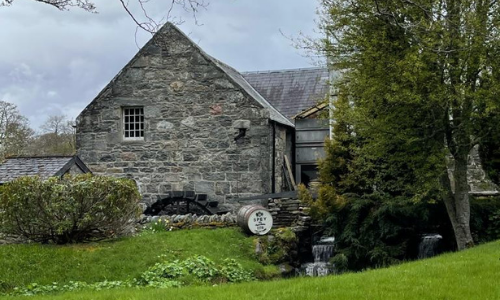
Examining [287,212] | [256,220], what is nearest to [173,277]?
[256,220]

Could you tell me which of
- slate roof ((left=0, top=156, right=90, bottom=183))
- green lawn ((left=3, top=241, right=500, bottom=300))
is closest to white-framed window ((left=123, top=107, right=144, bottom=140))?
slate roof ((left=0, top=156, right=90, bottom=183))

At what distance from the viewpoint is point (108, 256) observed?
11672 millimetres

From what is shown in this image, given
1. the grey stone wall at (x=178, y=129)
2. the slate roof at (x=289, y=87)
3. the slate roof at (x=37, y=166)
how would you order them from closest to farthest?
the slate roof at (x=37, y=166)
the grey stone wall at (x=178, y=129)
the slate roof at (x=289, y=87)

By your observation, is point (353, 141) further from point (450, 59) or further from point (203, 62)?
point (203, 62)

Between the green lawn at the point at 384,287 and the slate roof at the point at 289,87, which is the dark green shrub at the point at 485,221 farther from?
the slate roof at the point at 289,87

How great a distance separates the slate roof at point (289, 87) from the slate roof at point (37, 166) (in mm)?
8546

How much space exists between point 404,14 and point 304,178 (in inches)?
401

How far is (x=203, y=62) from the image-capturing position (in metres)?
18.4

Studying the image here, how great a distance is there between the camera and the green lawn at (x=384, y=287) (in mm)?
6773

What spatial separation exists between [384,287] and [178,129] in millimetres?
12167

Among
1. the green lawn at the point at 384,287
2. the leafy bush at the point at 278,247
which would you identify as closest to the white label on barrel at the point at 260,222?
the leafy bush at the point at 278,247

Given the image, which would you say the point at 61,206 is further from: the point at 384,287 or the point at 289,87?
the point at 289,87

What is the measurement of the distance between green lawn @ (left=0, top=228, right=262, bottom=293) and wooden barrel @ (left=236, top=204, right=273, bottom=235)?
0.36m

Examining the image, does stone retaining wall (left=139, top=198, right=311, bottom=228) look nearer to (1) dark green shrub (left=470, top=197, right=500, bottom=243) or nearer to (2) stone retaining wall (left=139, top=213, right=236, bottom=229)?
(2) stone retaining wall (left=139, top=213, right=236, bottom=229)
